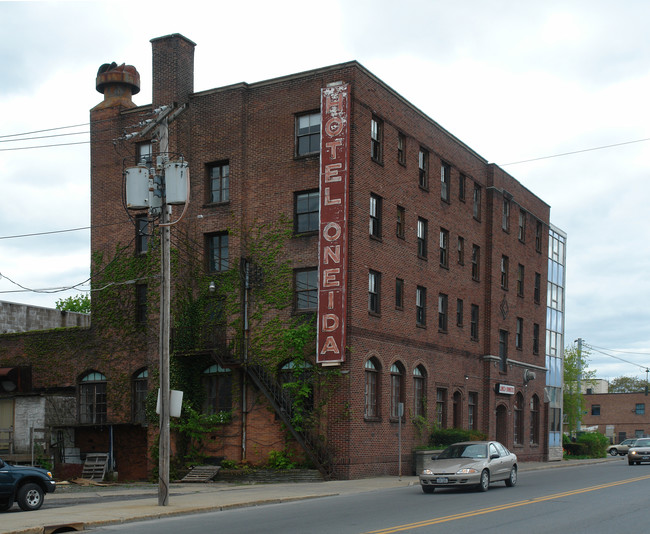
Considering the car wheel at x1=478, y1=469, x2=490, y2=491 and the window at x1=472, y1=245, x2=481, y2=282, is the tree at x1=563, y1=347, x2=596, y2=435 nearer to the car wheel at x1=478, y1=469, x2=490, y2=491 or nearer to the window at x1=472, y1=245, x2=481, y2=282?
the window at x1=472, y1=245, x2=481, y2=282

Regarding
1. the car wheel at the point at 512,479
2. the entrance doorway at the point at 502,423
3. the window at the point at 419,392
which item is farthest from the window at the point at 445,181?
the car wheel at the point at 512,479

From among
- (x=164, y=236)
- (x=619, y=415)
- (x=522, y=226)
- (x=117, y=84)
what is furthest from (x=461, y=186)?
(x=619, y=415)

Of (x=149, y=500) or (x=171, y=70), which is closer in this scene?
Result: (x=149, y=500)

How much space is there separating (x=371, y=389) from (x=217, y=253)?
825cm

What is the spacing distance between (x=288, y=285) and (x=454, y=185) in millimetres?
12394

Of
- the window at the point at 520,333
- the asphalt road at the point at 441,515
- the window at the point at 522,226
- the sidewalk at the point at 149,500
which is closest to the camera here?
the asphalt road at the point at 441,515

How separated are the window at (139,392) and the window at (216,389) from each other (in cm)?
310

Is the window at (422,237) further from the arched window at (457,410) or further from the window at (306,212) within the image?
the arched window at (457,410)

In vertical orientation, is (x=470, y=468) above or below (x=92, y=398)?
below

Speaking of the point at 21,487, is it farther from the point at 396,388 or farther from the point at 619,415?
the point at 619,415

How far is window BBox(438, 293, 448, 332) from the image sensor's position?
39344 millimetres

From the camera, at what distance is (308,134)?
3303 centimetres

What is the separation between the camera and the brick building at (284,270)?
31.5 meters

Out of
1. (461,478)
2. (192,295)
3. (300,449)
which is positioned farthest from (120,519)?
(192,295)
